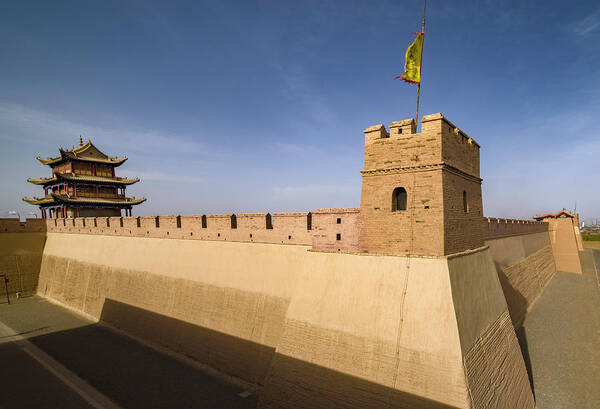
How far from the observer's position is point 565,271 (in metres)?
25.0

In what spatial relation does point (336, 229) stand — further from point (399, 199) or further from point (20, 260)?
point (20, 260)

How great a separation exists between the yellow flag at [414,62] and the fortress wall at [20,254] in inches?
1002

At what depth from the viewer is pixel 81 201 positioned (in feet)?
69.4

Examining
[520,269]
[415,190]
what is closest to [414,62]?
[415,190]

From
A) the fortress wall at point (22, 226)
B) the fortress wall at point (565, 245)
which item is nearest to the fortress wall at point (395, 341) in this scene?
the fortress wall at point (22, 226)

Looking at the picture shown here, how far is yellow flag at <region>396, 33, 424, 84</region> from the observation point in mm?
7387

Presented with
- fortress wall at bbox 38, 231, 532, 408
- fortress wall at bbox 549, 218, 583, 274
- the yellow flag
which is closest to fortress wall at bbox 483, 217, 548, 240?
fortress wall at bbox 38, 231, 532, 408

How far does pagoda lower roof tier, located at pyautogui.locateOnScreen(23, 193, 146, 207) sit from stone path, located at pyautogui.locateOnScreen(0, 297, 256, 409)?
35.2 ft

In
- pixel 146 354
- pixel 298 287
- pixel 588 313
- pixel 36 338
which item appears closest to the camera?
pixel 298 287

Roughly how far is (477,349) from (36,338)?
16291 mm

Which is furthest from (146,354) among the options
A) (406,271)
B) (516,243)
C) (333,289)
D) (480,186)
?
(516,243)

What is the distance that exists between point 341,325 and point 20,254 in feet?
77.4

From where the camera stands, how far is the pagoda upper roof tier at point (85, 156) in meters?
21.2

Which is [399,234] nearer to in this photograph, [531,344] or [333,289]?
[333,289]
